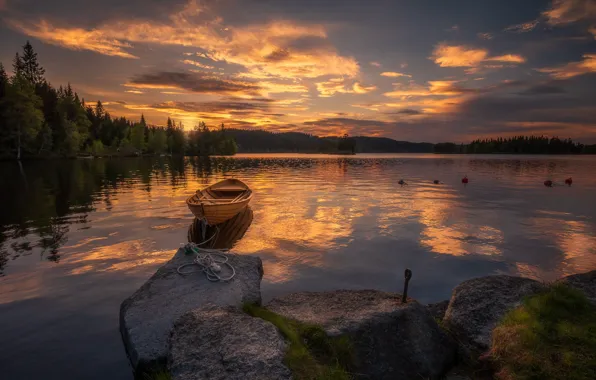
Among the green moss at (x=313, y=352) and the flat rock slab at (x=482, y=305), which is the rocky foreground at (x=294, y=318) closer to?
the flat rock slab at (x=482, y=305)

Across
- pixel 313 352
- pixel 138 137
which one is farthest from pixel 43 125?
Answer: pixel 313 352

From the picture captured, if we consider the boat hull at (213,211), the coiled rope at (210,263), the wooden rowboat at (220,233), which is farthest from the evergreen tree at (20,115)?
the coiled rope at (210,263)

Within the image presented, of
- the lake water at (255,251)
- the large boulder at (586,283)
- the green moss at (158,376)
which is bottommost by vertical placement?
the lake water at (255,251)

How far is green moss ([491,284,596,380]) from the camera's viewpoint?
556cm

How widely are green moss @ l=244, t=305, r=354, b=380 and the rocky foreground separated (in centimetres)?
19

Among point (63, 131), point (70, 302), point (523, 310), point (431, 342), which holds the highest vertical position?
point (63, 131)

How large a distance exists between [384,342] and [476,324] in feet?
9.56

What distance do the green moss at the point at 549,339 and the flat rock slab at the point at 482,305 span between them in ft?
2.41

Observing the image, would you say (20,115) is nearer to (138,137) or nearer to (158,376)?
(138,137)

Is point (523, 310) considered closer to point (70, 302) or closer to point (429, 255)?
point (429, 255)

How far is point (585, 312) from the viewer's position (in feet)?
22.7

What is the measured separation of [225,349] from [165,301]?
3799mm

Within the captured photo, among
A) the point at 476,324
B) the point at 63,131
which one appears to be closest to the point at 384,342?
the point at 476,324

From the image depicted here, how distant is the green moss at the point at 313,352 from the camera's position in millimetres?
5270
